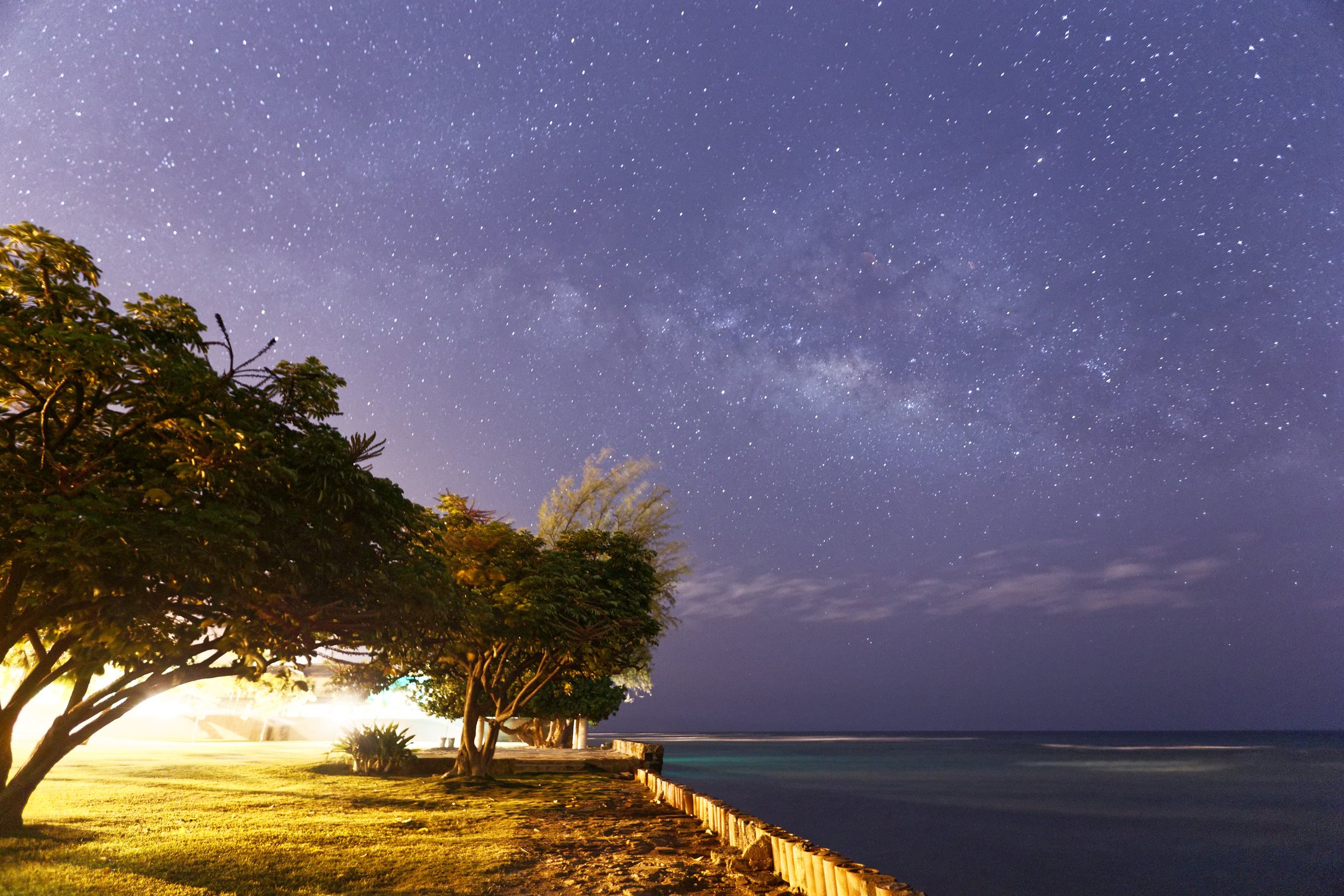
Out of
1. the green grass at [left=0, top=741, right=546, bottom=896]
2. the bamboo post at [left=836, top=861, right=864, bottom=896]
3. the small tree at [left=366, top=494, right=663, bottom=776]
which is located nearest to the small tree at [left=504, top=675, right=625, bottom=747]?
the small tree at [left=366, top=494, right=663, bottom=776]

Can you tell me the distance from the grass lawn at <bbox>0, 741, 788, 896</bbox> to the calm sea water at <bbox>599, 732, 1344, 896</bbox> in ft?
52.2

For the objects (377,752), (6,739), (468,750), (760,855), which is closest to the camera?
(760,855)

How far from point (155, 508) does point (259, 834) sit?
5.99m

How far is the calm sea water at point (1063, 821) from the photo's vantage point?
1120 inches

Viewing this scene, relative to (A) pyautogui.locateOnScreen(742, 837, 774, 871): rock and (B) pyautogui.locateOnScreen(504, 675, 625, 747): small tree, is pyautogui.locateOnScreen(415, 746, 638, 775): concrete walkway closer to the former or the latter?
(B) pyautogui.locateOnScreen(504, 675, 625, 747): small tree

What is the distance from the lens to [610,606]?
23406 millimetres

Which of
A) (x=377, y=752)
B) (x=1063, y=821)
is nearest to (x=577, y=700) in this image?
(x=377, y=752)

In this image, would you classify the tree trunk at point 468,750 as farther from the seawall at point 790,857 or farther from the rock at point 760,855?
the rock at point 760,855

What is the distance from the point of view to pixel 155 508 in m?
10.4

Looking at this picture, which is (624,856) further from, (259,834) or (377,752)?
(377,752)

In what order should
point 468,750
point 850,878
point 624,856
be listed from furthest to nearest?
point 468,750
point 624,856
point 850,878

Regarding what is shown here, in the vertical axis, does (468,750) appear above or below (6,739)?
below

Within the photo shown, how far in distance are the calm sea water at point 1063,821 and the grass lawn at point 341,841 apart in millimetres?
15921

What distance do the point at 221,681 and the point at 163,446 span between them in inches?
1472
